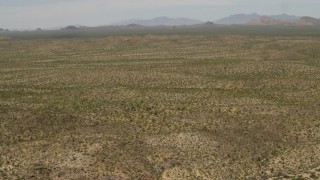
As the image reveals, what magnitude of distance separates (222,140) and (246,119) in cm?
956

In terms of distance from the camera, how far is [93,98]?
236ft

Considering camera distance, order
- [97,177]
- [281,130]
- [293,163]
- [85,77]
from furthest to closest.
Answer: [85,77]
[281,130]
[293,163]
[97,177]

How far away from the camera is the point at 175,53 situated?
131m

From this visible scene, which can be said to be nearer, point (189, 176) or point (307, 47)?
point (189, 176)

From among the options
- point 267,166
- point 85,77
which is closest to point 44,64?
point 85,77

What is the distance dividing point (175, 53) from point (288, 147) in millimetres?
83930

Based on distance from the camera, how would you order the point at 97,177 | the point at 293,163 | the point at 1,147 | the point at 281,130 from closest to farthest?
the point at 97,177, the point at 293,163, the point at 1,147, the point at 281,130

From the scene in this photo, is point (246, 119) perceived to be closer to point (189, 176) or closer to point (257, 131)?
point (257, 131)

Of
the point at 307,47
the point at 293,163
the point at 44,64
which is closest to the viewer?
the point at 293,163

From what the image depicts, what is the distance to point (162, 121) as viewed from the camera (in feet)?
194

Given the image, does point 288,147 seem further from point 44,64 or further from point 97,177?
point 44,64

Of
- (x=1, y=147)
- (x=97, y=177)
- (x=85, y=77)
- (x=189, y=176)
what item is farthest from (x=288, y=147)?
(x=85, y=77)

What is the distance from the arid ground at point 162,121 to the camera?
1758 inches

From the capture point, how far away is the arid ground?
44.7 metres
